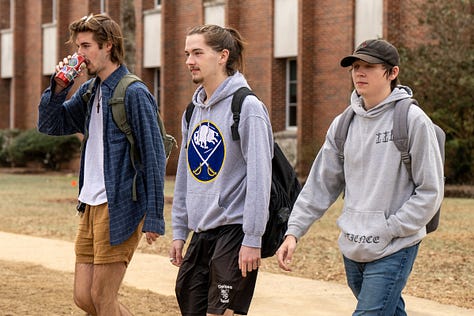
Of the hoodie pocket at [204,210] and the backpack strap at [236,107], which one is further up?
the backpack strap at [236,107]

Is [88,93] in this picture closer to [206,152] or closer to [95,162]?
[95,162]

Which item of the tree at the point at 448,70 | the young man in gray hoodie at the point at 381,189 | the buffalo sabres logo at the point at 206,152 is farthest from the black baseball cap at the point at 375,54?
the tree at the point at 448,70

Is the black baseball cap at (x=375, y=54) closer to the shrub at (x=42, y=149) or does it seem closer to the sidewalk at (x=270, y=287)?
the sidewalk at (x=270, y=287)

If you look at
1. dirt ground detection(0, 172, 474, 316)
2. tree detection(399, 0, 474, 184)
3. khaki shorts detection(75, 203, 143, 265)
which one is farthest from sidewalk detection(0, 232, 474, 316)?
tree detection(399, 0, 474, 184)

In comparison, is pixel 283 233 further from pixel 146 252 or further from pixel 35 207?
pixel 35 207

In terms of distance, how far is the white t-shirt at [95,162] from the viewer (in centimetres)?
583

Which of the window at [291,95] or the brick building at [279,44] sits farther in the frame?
the window at [291,95]

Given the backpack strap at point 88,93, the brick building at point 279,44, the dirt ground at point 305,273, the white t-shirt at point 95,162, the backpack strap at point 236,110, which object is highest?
the brick building at point 279,44

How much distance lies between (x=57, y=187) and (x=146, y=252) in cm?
1551

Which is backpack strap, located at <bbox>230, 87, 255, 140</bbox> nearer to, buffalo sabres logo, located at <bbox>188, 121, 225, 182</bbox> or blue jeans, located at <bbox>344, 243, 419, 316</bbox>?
buffalo sabres logo, located at <bbox>188, 121, 225, 182</bbox>

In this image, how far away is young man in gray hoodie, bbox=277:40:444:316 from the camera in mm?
4758

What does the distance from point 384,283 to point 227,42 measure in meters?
1.65

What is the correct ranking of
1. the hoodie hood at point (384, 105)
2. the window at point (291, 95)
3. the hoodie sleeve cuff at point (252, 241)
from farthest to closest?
the window at point (291, 95)
the hoodie sleeve cuff at point (252, 241)
the hoodie hood at point (384, 105)

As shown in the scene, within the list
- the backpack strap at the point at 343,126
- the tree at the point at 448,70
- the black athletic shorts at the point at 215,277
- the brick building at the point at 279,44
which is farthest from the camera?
the brick building at the point at 279,44
